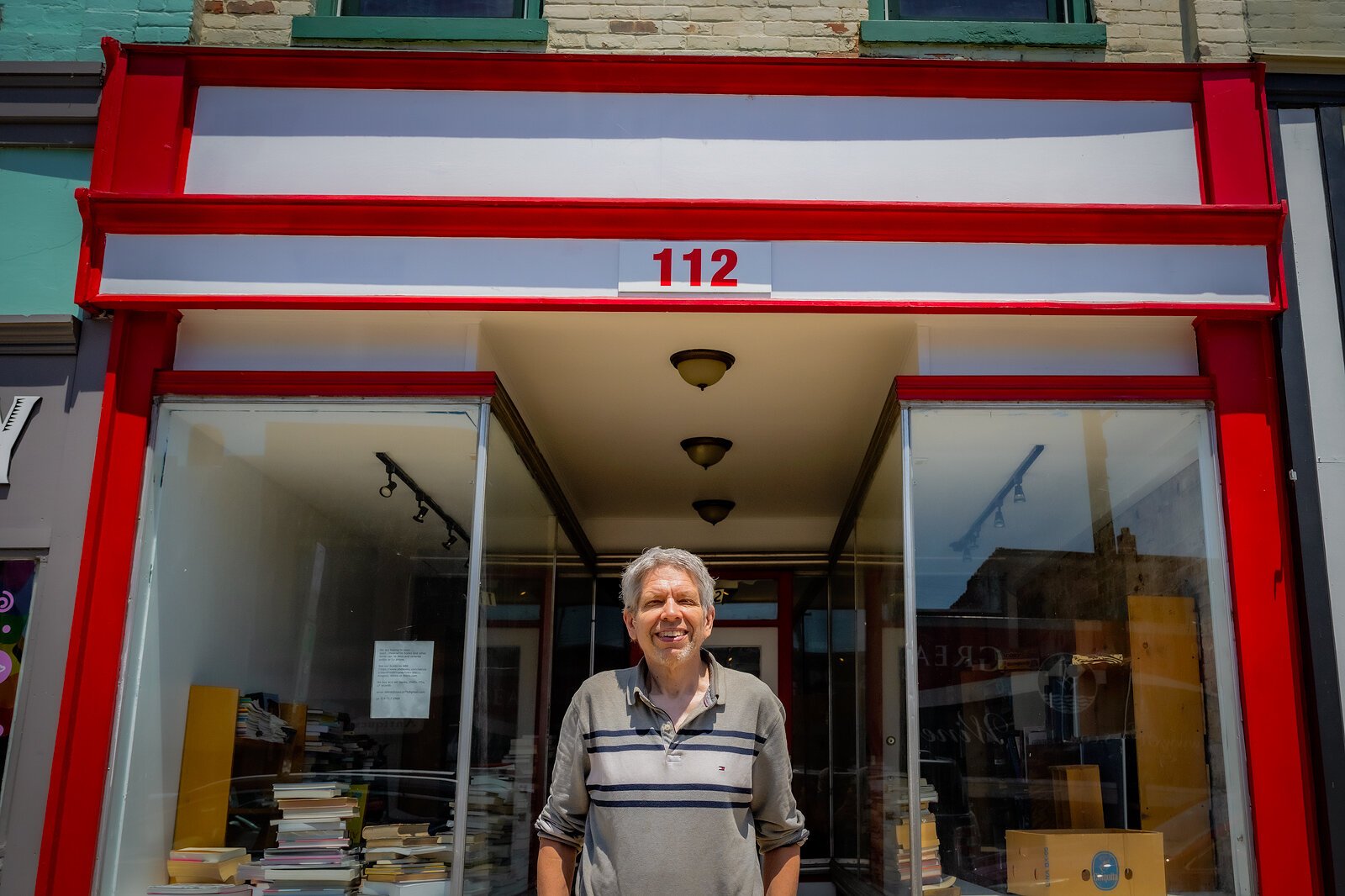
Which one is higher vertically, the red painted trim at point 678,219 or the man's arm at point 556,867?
the red painted trim at point 678,219

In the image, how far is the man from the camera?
3066 mm

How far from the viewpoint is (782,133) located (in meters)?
5.01

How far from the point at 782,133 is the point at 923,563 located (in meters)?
1.82

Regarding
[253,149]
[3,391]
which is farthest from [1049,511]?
[3,391]

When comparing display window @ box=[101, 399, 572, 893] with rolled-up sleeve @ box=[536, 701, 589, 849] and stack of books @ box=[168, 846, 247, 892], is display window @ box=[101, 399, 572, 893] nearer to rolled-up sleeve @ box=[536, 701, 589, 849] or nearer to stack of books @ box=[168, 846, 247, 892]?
stack of books @ box=[168, 846, 247, 892]

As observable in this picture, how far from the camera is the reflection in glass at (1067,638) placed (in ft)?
15.1

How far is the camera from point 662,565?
11.2 feet

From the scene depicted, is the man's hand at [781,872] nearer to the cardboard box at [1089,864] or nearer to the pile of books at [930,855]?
the pile of books at [930,855]

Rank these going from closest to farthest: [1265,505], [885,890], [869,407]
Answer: [1265,505] → [885,890] → [869,407]

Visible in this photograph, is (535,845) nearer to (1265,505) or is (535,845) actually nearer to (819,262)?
(819,262)

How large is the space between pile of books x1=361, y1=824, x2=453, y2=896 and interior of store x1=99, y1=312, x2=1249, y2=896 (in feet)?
0.23

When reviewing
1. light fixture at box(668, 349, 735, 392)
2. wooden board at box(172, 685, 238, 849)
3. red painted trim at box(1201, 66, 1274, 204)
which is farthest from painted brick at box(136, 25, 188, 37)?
red painted trim at box(1201, 66, 1274, 204)

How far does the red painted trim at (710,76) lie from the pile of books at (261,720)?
2.49 metres

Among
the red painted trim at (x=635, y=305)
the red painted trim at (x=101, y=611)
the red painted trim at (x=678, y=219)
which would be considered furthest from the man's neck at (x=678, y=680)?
the red painted trim at (x=101, y=611)
